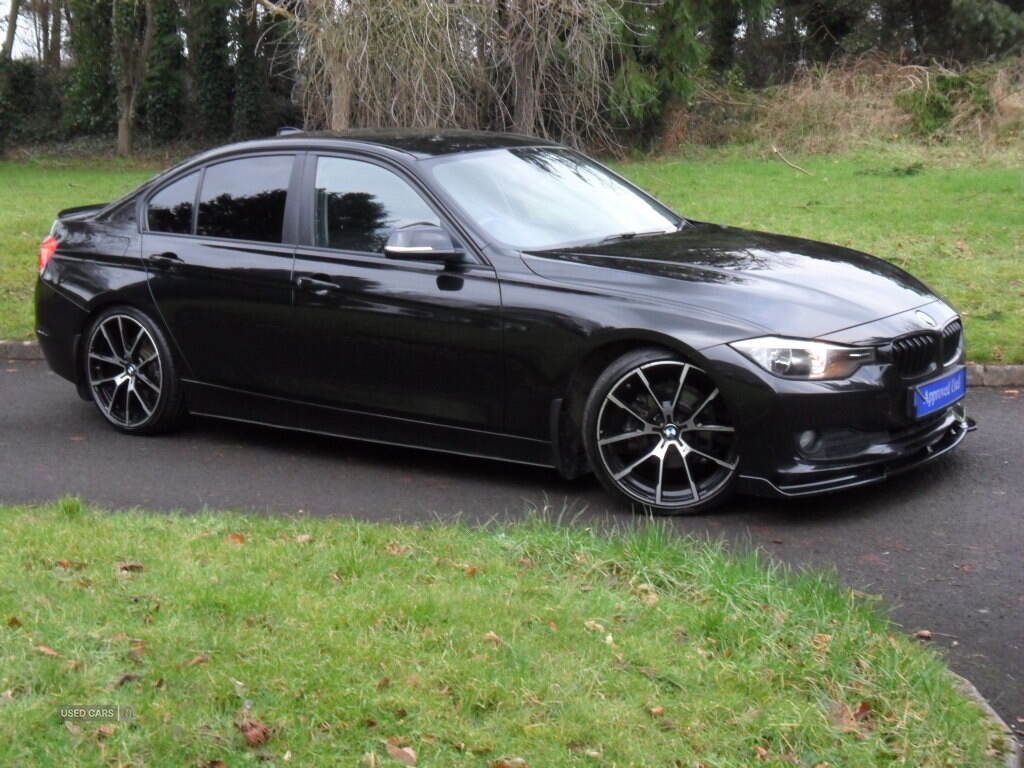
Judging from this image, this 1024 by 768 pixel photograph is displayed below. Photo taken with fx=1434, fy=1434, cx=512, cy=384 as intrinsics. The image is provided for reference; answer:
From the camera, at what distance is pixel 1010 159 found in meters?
22.5

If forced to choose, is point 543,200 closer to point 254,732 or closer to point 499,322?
point 499,322

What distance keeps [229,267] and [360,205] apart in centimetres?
83

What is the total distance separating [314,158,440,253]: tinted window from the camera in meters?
7.23

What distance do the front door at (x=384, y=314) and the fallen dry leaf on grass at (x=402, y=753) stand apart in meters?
3.16

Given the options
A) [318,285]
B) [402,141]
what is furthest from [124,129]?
[318,285]

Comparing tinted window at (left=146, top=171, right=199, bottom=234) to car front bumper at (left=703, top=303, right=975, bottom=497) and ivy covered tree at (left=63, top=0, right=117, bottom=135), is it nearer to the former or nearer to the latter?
car front bumper at (left=703, top=303, right=975, bottom=497)

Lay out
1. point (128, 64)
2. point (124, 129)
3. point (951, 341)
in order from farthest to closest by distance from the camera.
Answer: point (124, 129) < point (128, 64) < point (951, 341)

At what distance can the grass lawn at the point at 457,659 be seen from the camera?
3816mm

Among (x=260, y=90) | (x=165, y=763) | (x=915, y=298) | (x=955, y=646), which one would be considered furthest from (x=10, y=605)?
(x=260, y=90)

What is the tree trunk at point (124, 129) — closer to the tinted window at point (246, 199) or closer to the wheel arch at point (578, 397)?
the tinted window at point (246, 199)

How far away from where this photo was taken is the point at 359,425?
24.0 feet

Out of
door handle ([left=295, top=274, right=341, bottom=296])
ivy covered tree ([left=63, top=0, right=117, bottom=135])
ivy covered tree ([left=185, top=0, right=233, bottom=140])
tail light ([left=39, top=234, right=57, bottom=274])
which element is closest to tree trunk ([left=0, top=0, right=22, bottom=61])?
ivy covered tree ([left=63, top=0, right=117, bottom=135])

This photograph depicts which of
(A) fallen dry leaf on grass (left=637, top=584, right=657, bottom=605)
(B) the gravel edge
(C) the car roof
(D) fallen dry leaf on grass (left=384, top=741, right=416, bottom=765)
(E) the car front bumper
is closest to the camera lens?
(D) fallen dry leaf on grass (left=384, top=741, right=416, bottom=765)

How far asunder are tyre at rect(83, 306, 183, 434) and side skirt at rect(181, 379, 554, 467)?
0.15 m
